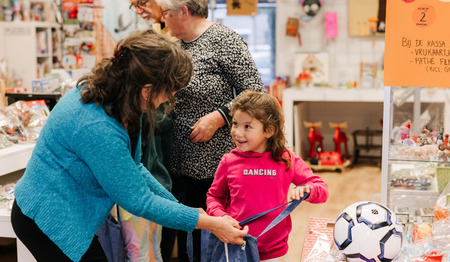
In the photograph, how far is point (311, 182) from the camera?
6.88ft

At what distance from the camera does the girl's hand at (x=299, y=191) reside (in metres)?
1.97

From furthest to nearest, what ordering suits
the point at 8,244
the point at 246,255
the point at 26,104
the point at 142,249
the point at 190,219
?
the point at 8,244 < the point at 26,104 < the point at 142,249 < the point at 246,255 < the point at 190,219

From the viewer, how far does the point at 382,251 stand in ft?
6.38

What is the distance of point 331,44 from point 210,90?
14.9 feet

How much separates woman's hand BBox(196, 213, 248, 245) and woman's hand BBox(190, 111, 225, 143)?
635mm

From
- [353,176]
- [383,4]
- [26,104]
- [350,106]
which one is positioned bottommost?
[353,176]

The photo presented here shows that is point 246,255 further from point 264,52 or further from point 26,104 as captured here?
point 264,52

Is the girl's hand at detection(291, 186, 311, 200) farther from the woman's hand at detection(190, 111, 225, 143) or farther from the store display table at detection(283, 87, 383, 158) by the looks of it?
the store display table at detection(283, 87, 383, 158)

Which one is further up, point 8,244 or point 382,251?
point 382,251

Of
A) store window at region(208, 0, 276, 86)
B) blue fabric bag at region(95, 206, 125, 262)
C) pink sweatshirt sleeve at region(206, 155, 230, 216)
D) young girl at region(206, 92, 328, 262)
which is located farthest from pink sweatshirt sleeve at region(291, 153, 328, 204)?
store window at region(208, 0, 276, 86)

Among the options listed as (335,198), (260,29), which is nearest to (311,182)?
(335,198)

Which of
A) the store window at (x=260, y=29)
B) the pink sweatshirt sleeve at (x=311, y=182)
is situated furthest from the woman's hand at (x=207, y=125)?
the store window at (x=260, y=29)

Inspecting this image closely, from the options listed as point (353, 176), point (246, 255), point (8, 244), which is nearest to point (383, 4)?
point (353, 176)

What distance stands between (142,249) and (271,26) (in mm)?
5185
